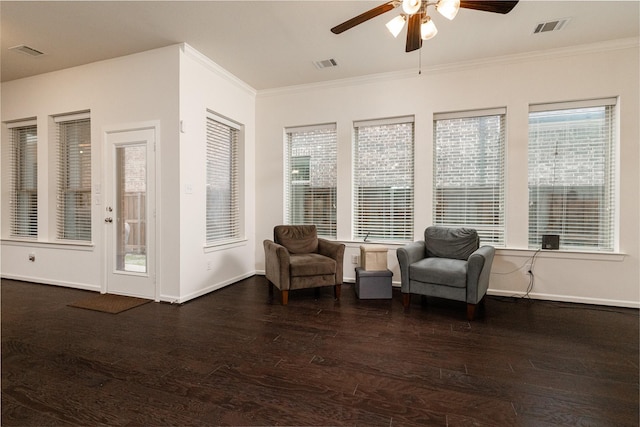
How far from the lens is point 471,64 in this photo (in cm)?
380

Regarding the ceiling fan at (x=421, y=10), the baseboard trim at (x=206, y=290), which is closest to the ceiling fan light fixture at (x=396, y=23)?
the ceiling fan at (x=421, y=10)

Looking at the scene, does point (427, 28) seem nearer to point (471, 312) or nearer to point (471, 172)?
point (471, 172)

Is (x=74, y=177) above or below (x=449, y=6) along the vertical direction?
below

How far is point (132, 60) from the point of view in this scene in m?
3.65

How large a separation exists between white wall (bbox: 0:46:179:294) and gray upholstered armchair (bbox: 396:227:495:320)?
2593 mm

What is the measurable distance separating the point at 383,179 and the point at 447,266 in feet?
5.24

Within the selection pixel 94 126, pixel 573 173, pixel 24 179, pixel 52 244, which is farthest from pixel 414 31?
pixel 24 179

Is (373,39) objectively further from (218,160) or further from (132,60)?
(132,60)

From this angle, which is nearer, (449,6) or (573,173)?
(449,6)

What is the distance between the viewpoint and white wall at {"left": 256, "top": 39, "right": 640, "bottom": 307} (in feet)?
10.9

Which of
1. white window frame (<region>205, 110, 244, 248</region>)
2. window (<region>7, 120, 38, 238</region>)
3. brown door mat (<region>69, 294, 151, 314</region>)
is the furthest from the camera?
window (<region>7, 120, 38, 238</region>)

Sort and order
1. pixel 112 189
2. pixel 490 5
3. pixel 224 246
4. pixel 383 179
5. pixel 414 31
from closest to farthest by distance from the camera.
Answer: pixel 490 5 < pixel 414 31 < pixel 112 189 < pixel 224 246 < pixel 383 179

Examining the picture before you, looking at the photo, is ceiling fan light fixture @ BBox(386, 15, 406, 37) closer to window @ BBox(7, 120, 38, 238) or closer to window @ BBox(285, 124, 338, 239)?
window @ BBox(285, 124, 338, 239)

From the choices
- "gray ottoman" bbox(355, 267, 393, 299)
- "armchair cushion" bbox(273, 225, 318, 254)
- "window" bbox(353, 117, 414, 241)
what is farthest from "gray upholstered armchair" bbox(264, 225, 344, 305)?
"window" bbox(353, 117, 414, 241)
